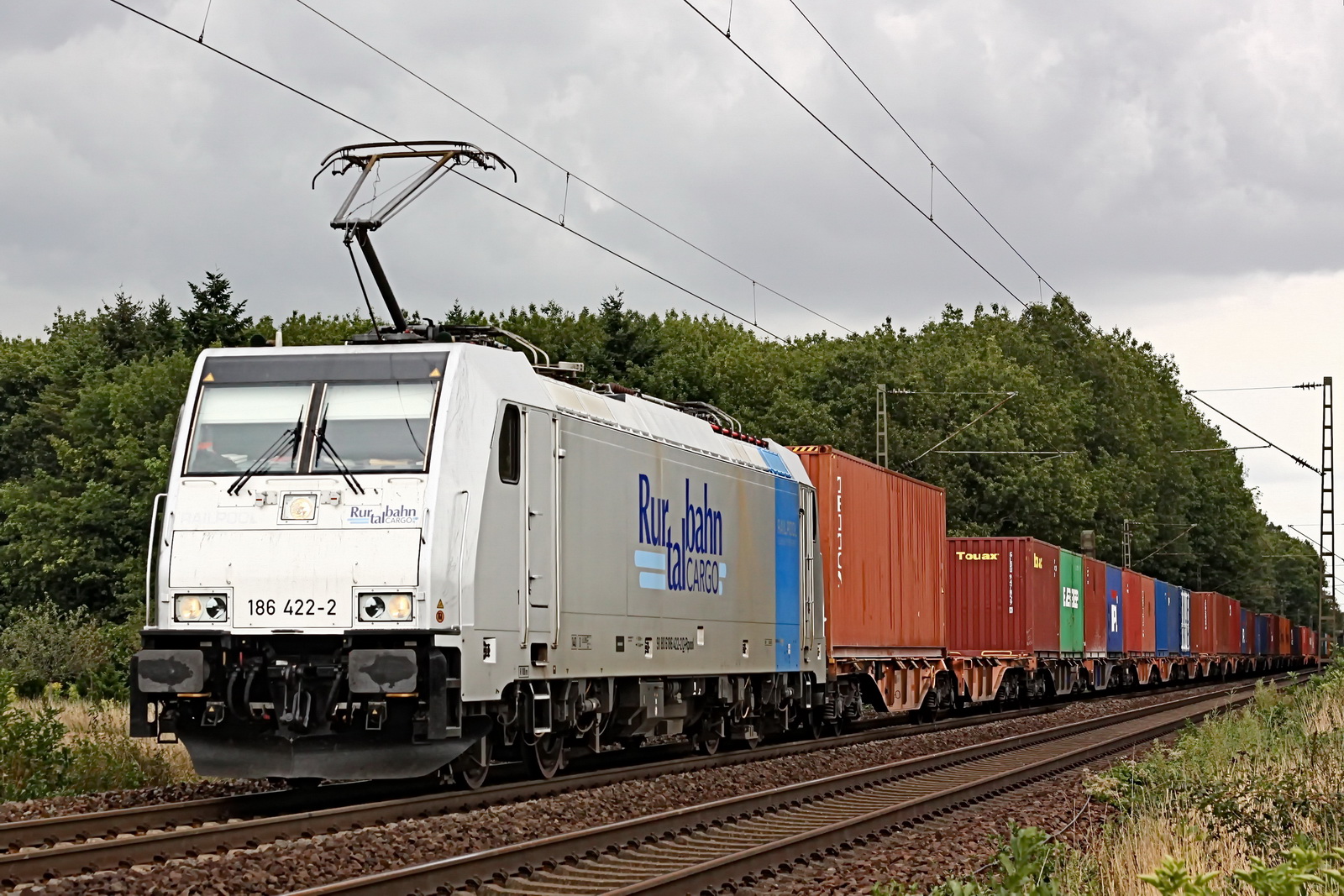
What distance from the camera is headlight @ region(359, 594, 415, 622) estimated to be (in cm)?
1214

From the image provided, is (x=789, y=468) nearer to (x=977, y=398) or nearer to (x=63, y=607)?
(x=977, y=398)

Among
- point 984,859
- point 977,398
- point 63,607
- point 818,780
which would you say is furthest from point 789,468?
point 63,607

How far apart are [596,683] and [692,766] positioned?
205 cm

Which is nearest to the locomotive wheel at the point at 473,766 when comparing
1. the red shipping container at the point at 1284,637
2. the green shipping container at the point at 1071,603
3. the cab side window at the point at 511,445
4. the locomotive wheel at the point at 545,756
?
the locomotive wheel at the point at 545,756

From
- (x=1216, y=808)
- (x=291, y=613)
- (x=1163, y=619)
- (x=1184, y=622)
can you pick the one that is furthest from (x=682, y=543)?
(x=1184, y=622)

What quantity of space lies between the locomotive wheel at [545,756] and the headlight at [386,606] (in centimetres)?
271

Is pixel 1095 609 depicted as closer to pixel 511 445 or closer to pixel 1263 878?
pixel 511 445

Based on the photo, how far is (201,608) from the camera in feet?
41.1

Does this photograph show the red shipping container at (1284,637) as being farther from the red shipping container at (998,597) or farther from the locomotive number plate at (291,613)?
the locomotive number plate at (291,613)

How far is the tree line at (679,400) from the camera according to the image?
5550cm

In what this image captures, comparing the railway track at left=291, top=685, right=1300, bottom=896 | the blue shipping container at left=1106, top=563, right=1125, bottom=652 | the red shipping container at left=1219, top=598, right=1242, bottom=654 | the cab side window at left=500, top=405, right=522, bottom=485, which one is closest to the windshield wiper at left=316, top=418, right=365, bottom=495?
the cab side window at left=500, top=405, right=522, bottom=485

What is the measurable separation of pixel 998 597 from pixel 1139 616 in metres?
14.8

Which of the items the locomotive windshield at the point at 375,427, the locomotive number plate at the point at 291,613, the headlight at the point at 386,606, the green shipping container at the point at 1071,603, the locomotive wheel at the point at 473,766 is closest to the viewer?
the headlight at the point at 386,606

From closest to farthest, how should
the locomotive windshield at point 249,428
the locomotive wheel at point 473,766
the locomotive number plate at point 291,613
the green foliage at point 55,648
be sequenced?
the locomotive number plate at point 291,613 < the locomotive windshield at point 249,428 < the locomotive wheel at point 473,766 < the green foliage at point 55,648
